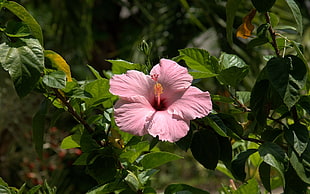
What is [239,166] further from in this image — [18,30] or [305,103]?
[18,30]

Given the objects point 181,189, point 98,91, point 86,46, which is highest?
point 98,91

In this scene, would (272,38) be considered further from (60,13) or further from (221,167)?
(60,13)

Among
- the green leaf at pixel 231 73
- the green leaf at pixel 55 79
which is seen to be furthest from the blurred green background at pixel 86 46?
the green leaf at pixel 55 79

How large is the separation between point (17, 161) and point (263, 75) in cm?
169

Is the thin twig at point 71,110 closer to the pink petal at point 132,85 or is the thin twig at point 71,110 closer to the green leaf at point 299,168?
the pink petal at point 132,85

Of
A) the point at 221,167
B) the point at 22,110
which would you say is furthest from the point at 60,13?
the point at 221,167

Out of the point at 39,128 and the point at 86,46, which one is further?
the point at 86,46

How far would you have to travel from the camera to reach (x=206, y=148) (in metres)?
0.51

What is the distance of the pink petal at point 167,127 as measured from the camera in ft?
1.47

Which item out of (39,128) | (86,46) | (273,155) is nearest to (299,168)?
(273,155)

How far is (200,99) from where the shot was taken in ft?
1.54

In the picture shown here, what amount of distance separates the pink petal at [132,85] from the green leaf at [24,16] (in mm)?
85

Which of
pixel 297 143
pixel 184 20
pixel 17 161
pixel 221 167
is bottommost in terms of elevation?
pixel 17 161

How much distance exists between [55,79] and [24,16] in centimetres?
7
